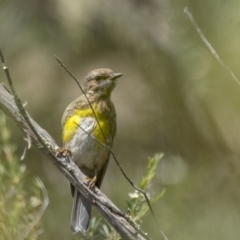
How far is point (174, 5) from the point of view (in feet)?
10.5

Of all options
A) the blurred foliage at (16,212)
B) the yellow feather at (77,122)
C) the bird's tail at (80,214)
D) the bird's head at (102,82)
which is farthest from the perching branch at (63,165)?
the bird's head at (102,82)

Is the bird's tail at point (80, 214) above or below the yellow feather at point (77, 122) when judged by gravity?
below

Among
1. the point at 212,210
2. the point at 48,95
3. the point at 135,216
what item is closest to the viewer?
the point at 135,216

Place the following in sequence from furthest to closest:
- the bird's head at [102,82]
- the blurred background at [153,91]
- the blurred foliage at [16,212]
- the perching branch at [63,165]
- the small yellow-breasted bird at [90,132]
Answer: the bird's head at [102,82] → the small yellow-breasted bird at [90,132] → the blurred background at [153,91] → the perching branch at [63,165] → the blurred foliage at [16,212]

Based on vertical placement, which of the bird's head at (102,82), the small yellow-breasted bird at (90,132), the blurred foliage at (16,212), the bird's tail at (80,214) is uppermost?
the bird's head at (102,82)

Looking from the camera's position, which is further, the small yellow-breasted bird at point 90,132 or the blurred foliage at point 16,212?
the small yellow-breasted bird at point 90,132

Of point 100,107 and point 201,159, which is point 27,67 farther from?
point 201,159

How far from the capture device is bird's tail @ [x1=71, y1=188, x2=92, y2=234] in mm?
3855

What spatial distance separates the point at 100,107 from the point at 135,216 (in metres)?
1.10

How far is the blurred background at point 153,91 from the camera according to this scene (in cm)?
315

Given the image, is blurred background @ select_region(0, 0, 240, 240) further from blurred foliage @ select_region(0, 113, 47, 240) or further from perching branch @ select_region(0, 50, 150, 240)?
blurred foliage @ select_region(0, 113, 47, 240)

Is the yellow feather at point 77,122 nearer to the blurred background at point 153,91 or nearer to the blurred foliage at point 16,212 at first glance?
the blurred background at point 153,91

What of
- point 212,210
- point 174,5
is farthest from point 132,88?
point 174,5

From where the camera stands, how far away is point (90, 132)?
12.9 ft
